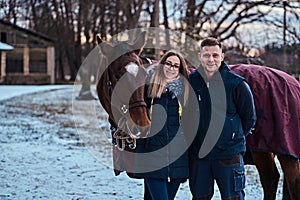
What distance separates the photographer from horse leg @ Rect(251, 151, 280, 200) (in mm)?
4475

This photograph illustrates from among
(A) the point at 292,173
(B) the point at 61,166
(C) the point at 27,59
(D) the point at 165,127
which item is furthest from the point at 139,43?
(C) the point at 27,59

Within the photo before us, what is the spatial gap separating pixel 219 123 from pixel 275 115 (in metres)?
0.75

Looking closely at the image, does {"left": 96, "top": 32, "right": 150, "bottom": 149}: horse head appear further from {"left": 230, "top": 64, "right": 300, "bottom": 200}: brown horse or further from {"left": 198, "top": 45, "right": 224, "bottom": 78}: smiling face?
{"left": 230, "top": 64, "right": 300, "bottom": 200}: brown horse

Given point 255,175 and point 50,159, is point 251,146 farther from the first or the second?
point 50,159

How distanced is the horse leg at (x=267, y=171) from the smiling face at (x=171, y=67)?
1.33 m

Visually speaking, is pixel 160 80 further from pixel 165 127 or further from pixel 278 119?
pixel 278 119

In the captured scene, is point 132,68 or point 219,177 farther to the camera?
point 219,177

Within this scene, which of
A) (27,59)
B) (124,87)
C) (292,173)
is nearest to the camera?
(124,87)

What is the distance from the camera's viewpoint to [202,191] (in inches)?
141

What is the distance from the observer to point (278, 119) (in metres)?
3.96

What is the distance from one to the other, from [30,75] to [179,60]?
38644 millimetres

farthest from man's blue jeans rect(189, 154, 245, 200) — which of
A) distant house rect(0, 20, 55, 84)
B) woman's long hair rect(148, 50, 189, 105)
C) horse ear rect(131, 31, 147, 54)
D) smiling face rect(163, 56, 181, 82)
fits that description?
distant house rect(0, 20, 55, 84)

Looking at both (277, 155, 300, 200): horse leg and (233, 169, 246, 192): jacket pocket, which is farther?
(277, 155, 300, 200): horse leg

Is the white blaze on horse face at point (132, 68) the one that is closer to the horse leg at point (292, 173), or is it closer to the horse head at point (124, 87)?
the horse head at point (124, 87)
